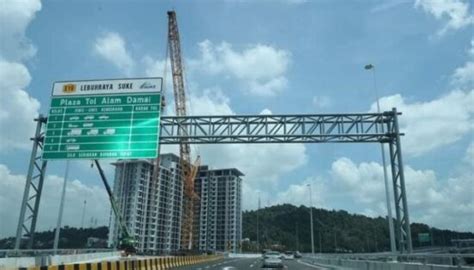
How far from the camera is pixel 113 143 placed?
2625cm

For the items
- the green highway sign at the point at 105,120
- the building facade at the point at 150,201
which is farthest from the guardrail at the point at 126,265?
the building facade at the point at 150,201

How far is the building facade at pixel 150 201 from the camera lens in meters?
78.8

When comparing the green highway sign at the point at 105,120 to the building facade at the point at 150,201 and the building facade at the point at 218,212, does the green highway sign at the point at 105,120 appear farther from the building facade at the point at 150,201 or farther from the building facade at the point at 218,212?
the building facade at the point at 218,212

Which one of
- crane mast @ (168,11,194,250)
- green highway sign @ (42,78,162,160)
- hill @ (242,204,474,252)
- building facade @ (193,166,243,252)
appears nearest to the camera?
green highway sign @ (42,78,162,160)

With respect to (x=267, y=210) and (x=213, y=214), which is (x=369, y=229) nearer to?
(x=267, y=210)

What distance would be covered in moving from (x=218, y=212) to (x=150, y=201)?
26.0m

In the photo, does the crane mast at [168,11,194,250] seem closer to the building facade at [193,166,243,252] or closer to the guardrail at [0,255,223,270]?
the building facade at [193,166,243,252]

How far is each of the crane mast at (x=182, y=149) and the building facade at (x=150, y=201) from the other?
4.35 meters

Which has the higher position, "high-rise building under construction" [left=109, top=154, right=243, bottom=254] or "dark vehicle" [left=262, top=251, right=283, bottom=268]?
"high-rise building under construction" [left=109, top=154, right=243, bottom=254]

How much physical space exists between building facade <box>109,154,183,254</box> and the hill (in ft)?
103

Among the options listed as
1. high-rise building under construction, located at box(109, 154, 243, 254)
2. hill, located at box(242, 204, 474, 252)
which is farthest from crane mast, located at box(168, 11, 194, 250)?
hill, located at box(242, 204, 474, 252)

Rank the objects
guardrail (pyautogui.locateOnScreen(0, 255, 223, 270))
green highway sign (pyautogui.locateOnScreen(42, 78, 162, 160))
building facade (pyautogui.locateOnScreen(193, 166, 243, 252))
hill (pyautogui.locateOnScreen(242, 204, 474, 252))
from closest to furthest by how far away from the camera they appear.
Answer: guardrail (pyautogui.locateOnScreen(0, 255, 223, 270)) → green highway sign (pyautogui.locateOnScreen(42, 78, 162, 160)) → building facade (pyautogui.locateOnScreen(193, 166, 243, 252)) → hill (pyautogui.locateOnScreen(242, 204, 474, 252))

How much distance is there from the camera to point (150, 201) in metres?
88.8

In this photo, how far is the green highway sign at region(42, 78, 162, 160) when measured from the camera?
86.3 feet
